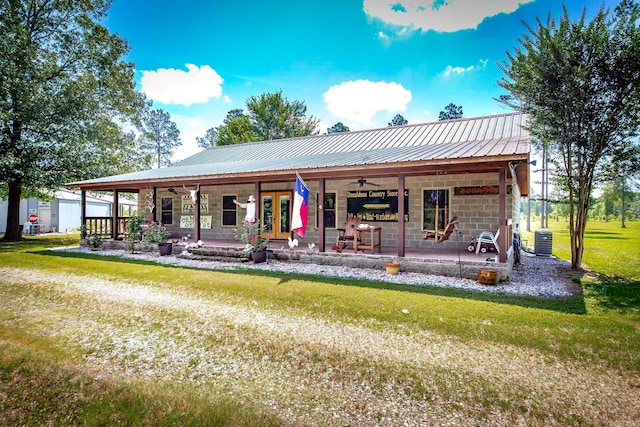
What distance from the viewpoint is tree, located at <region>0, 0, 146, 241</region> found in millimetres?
14984

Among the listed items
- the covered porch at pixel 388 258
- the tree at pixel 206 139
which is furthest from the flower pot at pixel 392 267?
the tree at pixel 206 139

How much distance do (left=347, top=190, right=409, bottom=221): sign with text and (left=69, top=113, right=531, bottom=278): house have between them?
0.03 meters

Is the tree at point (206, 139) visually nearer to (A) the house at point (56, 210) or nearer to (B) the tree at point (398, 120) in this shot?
(B) the tree at point (398, 120)

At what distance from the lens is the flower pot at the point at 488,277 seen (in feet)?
21.3

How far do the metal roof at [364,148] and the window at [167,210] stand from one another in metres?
1.55

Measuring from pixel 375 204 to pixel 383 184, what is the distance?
0.72 m

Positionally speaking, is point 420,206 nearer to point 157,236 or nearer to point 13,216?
point 157,236

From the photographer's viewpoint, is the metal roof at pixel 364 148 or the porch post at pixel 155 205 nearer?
the metal roof at pixel 364 148

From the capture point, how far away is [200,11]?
1235cm

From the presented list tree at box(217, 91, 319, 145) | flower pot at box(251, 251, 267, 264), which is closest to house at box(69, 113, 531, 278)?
flower pot at box(251, 251, 267, 264)

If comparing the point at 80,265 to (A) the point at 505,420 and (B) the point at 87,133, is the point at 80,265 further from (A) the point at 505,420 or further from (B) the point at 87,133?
(B) the point at 87,133

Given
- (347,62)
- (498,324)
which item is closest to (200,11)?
(347,62)

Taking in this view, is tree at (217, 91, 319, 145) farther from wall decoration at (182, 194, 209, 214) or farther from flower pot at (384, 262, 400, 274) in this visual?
flower pot at (384, 262, 400, 274)

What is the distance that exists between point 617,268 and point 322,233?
826 cm
